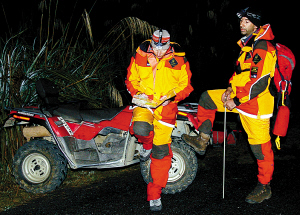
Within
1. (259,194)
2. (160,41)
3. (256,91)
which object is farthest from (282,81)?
(160,41)

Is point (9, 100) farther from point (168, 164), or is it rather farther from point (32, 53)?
point (168, 164)

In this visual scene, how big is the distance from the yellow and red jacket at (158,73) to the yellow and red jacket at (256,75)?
683 mm

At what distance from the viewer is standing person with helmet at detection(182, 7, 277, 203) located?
12.8ft

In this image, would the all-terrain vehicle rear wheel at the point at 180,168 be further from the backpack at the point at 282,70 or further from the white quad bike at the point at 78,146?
the backpack at the point at 282,70

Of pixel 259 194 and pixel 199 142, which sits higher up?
pixel 199 142

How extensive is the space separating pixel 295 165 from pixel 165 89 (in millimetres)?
2974

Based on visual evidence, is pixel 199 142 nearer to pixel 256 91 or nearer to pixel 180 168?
pixel 180 168

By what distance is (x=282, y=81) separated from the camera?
4012 mm

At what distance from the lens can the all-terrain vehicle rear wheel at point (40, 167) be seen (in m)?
4.56

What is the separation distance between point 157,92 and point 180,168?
1216mm

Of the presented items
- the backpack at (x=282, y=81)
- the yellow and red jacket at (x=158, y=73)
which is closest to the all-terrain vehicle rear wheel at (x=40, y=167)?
the yellow and red jacket at (x=158, y=73)

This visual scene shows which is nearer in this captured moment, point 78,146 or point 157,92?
point 157,92

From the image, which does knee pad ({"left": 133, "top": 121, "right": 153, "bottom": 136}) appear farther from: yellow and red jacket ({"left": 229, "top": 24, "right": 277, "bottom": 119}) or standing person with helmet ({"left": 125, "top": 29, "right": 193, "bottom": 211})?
yellow and red jacket ({"left": 229, "top": 24, "right": 277, "bottom": 119})

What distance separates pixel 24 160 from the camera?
181 inches
